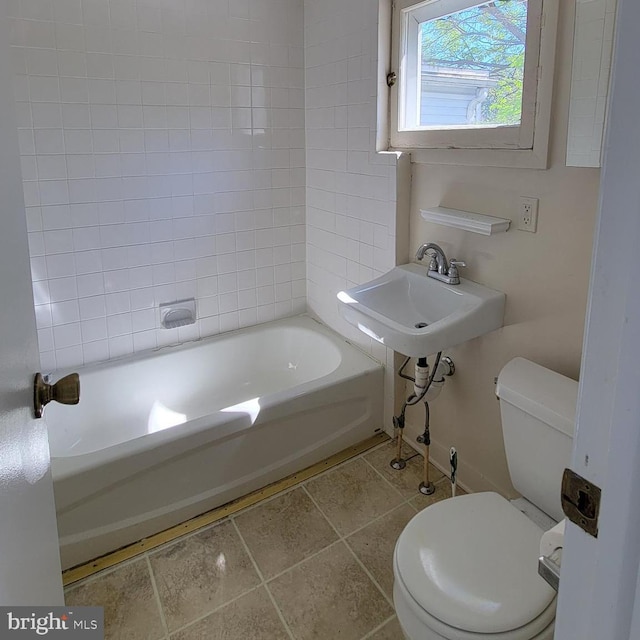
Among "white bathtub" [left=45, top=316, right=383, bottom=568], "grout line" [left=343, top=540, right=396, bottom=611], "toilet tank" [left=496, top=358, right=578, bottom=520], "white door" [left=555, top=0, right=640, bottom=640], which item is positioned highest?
"white door" [left=555, top=0, right=640, bottom=640]

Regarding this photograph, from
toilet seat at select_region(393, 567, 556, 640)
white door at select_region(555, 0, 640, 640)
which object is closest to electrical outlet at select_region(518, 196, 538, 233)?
toilet seat at select_region(393, 567, 556, 640)

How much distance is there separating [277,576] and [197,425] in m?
0.61

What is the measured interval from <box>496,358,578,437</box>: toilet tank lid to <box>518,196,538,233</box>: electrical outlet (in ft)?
1.50

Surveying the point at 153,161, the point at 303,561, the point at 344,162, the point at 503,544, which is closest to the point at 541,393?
the point at 503,544

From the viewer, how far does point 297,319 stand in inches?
121

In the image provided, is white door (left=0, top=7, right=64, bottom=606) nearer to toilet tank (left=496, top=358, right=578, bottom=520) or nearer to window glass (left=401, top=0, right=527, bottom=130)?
toilet tank (left=496, top=358, right=578, bottom=520)

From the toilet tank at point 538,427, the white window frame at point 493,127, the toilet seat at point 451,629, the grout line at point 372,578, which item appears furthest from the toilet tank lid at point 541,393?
the grout line at point 372,578

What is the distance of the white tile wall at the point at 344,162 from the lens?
2.35 meters

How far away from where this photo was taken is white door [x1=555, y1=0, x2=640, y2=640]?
0.45m

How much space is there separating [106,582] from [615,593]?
1799mm

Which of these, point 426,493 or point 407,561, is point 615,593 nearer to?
point 407,561

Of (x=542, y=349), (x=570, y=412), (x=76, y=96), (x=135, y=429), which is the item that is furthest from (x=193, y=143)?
(x=570, y=412)

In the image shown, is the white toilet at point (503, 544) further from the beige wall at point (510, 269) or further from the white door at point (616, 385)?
the white door at point (616, 385)

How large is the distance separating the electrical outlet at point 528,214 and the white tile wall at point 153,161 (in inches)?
28.4
